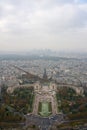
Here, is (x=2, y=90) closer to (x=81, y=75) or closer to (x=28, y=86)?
(x=28, y=86)

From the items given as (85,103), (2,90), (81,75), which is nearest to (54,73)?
(81,75)

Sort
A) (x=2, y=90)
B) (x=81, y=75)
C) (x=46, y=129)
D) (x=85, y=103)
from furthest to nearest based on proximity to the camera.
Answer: (x=81, y=75)
(x=2, y=90)
(x=85, y=103)
(x=46, y=129)

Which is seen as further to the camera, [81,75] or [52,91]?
[81,75]

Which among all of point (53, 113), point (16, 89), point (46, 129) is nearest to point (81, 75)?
point (16, 89)

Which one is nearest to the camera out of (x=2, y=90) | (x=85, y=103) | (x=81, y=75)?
(x=85, y=103)

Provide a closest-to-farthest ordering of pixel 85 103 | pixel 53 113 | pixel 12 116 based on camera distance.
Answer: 1. pixel 12 116
2. pixel 53 113
3. pixel 85 103

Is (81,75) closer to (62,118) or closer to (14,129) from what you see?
(62,118)

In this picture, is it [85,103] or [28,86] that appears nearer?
[85,103]

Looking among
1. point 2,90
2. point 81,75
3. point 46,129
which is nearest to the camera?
point 46,129

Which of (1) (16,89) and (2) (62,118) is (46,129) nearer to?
(2) (62,118)
